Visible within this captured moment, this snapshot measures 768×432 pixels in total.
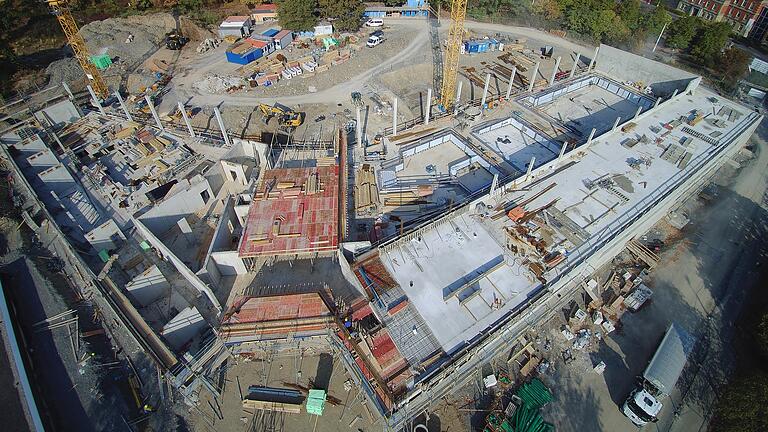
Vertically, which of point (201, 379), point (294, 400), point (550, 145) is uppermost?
point (550, 145)

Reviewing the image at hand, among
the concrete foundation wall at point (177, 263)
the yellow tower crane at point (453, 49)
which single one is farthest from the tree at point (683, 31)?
the concrete foundation wall at point (177, 263)

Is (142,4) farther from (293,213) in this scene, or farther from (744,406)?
(744,406)

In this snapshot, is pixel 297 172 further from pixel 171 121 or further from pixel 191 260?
pixel 171 121

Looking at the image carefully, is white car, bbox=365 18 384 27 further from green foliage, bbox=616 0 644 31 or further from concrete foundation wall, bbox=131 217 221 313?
concrete foundation wall, bbox=131 217 221 313

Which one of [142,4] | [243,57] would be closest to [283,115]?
[243,57]

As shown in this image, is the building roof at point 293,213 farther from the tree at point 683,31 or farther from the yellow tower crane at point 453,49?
the tree at point 683,31

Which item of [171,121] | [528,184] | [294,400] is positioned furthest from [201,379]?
[171,121]

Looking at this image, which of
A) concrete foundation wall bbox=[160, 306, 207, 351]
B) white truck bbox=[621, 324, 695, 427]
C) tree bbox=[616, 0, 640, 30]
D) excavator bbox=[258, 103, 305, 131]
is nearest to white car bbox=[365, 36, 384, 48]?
excavator bbox=[258, 103, 305, 131]
